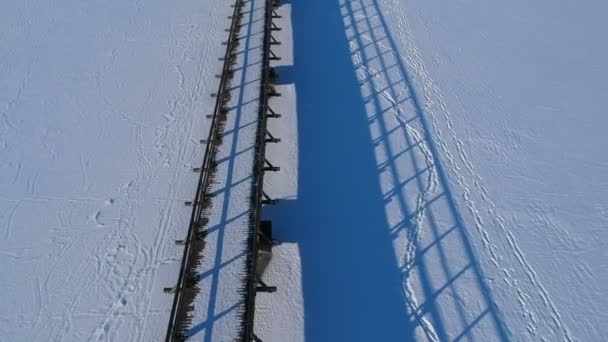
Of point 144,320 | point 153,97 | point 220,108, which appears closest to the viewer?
point 144,320

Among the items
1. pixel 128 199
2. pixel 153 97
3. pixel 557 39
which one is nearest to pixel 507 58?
pixel 557 39

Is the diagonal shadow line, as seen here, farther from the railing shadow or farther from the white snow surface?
the white snow surface

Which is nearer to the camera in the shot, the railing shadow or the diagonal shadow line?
the railing shadow

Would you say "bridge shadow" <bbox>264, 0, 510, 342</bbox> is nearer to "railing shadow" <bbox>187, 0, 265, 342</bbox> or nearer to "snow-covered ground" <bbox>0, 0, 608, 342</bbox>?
"snow-covered ground" <bbox>0, 0, 608, 342</bbox>

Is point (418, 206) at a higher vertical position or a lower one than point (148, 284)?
higher

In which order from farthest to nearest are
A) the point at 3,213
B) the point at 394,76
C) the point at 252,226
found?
the point at 394,76
the point at 3,213
the point at 252,226

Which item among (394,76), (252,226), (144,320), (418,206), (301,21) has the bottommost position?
(144,320)

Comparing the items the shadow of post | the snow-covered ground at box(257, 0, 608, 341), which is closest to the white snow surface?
the snow-covered ground at box(257, 0, 608, 341)

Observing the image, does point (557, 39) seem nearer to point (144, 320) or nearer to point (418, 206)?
point (418, 206)
